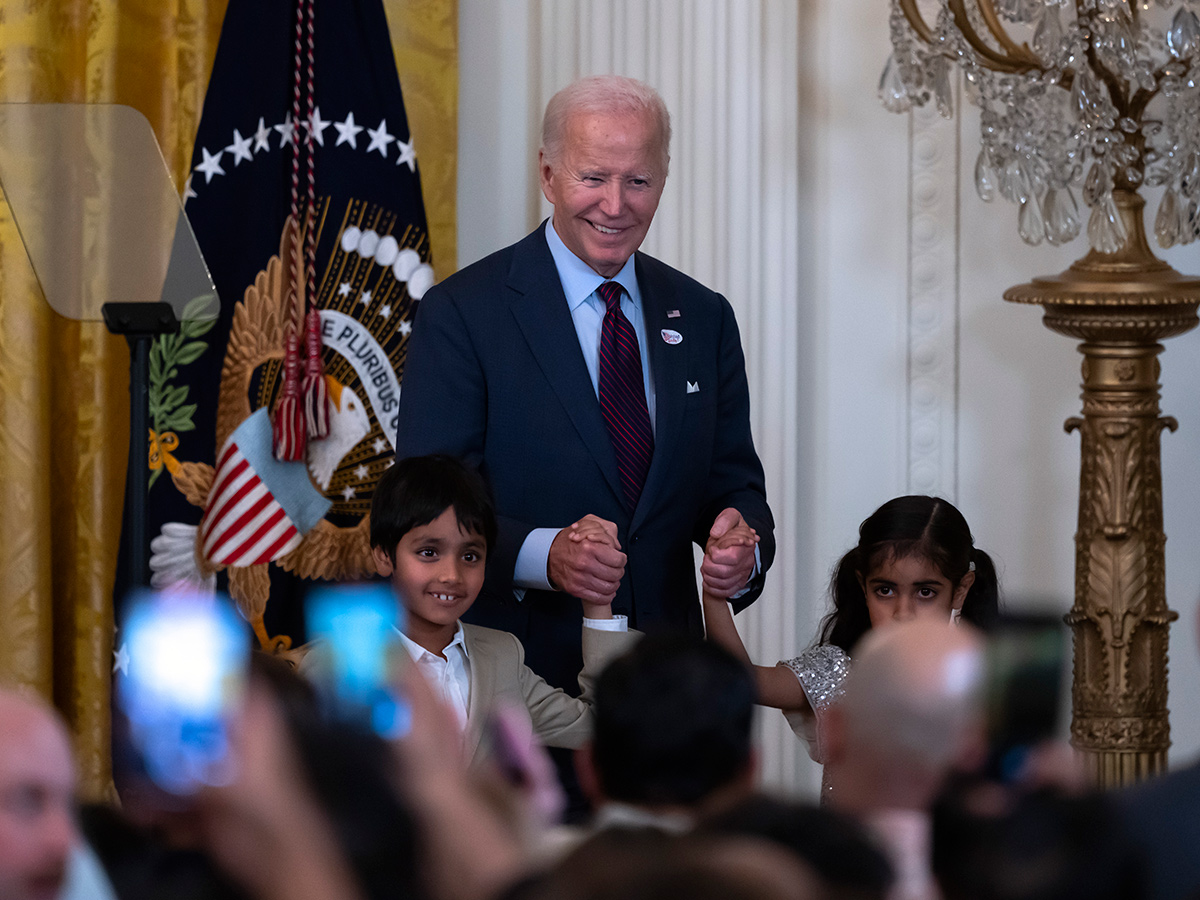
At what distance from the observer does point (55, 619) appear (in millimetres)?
3385

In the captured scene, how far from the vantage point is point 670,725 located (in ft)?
3.28

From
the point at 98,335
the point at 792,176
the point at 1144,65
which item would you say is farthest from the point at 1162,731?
the point at 98,335

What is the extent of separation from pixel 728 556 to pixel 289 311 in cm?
151

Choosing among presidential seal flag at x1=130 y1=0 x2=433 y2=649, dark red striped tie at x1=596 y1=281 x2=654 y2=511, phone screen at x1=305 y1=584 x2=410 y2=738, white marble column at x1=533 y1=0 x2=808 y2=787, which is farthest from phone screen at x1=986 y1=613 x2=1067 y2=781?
white marble column at x1=533 y1=0 x2=808 y2=787

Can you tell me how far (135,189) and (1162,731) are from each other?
2212mm

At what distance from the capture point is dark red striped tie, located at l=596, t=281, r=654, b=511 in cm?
250

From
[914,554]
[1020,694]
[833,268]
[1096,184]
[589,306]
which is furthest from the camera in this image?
[833,268]

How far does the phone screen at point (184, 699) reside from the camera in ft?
2.74

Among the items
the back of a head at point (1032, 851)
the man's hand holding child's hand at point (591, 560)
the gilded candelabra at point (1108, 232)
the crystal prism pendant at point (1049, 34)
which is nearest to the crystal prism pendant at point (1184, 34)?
the gilded candelabra at point (1108, 232)

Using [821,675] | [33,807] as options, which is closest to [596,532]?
[821,675]

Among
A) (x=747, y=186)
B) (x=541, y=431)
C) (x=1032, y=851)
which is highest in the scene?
(x=747, y=186)

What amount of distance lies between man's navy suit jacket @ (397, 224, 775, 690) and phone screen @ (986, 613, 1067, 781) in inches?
59.4

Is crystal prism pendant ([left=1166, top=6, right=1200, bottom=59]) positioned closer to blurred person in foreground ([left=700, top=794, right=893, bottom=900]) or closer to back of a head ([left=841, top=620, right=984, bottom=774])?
back of a head ([left=841, top=620, right=984, bottom=774])

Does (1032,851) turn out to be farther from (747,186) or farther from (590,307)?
(747,186)
